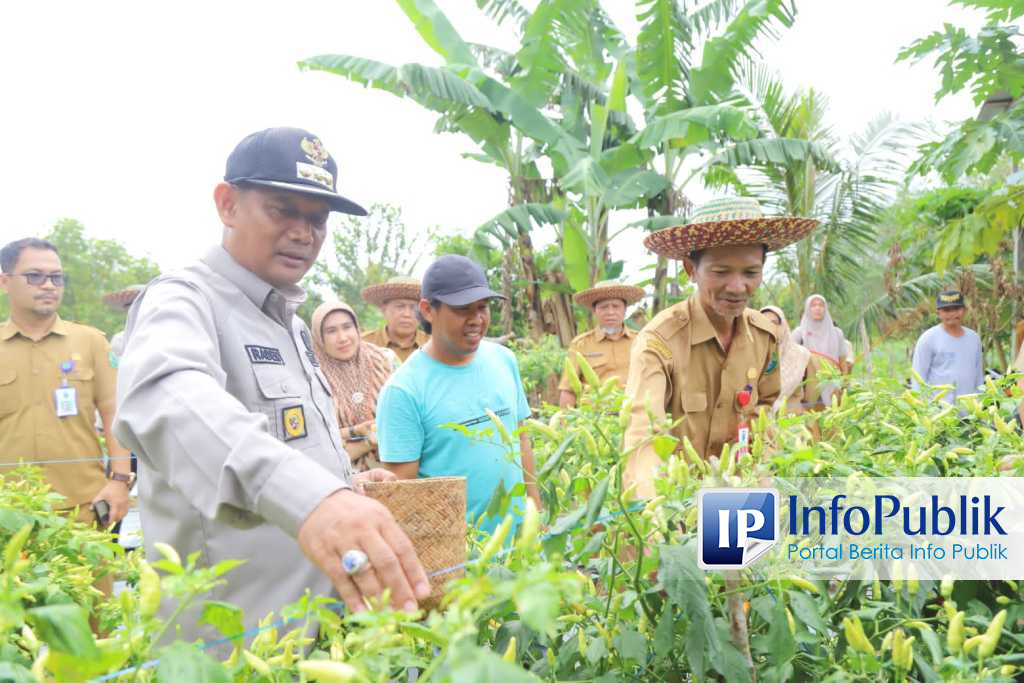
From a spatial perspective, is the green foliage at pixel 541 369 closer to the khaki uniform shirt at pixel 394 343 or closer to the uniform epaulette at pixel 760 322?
the khaki uniform shirt at pixel 394 343

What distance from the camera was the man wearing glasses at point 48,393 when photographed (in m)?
3.77

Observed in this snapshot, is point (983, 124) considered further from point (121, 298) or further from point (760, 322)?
point (121, 298)

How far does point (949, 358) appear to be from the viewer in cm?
643

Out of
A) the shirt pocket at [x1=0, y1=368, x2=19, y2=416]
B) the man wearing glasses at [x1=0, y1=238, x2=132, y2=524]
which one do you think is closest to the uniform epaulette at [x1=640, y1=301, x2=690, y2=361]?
the man wearing glasses at [x1=0, y1=238, x2=132, y2=524]

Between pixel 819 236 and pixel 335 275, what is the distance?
25825mm

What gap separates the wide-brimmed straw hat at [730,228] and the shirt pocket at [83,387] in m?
3.02

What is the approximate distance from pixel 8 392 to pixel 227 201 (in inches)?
105

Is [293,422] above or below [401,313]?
below

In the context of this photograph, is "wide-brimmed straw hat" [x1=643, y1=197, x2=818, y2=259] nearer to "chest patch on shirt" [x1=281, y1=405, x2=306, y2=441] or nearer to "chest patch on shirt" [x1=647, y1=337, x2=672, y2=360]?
"chest patch on shirt" [x1=647, y1=337, x2=672, y2=360]

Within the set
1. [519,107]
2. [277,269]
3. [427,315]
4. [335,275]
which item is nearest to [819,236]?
[519,107]

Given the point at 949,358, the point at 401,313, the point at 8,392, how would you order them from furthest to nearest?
the point at 949,358 < the point at 401,313 < the point at 8,392

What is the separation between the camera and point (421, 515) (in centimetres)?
125

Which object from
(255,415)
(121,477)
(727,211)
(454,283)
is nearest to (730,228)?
(727,211)

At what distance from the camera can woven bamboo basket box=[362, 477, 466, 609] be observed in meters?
1.22
